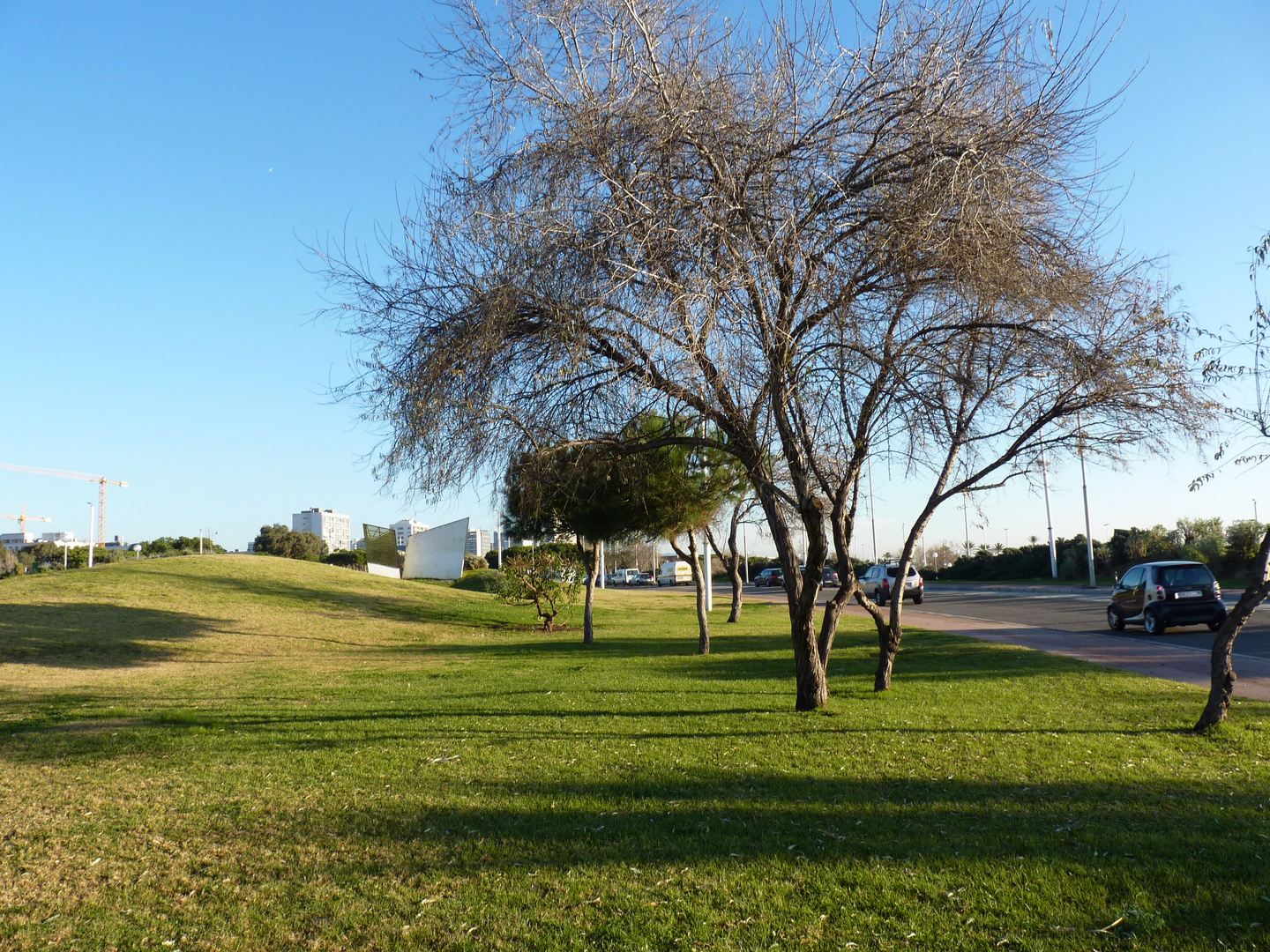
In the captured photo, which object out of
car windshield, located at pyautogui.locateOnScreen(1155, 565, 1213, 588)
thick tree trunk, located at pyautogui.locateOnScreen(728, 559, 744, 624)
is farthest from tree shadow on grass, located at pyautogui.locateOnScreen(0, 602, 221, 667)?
car windshield, located at pyautogui.locateOnScreen(1155, 565, 1213, 588)

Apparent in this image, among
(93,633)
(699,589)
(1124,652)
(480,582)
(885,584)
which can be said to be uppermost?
(699,589)

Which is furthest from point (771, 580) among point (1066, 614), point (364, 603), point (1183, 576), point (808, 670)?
point (808, 670)

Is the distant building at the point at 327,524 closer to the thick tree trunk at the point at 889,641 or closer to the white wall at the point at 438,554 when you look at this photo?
the white wall at the point at 438,554

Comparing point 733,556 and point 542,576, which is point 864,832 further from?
point 542,576

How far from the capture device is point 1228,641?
7469mm

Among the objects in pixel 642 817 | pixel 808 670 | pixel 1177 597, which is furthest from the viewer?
pixel 1177 597

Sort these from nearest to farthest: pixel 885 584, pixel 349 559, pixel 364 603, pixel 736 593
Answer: pixel 736 593
pixel 885 584
pixel 364 603
pixel 349 559

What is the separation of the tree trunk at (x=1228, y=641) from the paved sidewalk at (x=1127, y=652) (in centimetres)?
271

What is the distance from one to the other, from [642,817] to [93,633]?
21489mm

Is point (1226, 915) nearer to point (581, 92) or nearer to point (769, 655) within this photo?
point (581, 92)

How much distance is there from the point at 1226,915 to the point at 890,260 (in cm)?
612

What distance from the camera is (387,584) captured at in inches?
1512

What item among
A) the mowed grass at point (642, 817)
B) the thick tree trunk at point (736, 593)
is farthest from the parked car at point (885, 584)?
the mowed grass at point (642, 817)

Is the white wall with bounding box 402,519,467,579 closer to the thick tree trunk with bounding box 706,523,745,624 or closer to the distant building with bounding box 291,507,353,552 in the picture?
the thick tree trunk with bounding box 706,523,745,624
